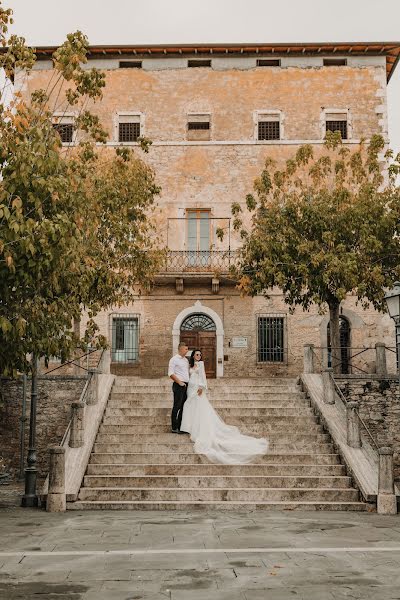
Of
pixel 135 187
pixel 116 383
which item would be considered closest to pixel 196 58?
pixel 135 187

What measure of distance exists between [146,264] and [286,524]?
1064cm

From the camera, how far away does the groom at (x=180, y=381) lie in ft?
41.0

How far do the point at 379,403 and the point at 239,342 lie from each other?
6.75 m

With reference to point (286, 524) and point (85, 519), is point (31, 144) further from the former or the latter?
point (286, 524)

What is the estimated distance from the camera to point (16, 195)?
8484mm

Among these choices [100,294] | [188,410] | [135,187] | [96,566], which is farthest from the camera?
[135,187]

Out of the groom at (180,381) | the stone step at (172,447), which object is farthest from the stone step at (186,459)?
the groom at (180,381)

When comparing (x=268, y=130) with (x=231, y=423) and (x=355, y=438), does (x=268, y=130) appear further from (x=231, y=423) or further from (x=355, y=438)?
(x=355, y=438)

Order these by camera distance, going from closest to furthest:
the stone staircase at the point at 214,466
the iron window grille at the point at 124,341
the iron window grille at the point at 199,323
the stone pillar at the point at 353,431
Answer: the stone staircase at the point at 214,466, the stone pillar at the point at 353,431, the iron window grille at the point at 124,341, the iron window grille at the point at 199,323

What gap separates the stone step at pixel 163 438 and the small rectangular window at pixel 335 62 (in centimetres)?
1608

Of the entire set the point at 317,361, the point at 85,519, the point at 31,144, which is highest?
the point at 31,144

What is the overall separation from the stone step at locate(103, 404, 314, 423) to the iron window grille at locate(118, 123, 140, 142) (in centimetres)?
1285

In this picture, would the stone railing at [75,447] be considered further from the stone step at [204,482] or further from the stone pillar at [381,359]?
the stone pillar at [381,359]

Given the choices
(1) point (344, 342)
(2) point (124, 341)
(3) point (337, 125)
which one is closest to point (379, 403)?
(1) point (344, 342)
